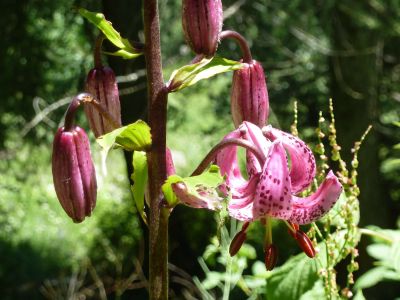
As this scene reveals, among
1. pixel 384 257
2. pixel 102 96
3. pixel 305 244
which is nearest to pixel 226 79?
pixel 384 257

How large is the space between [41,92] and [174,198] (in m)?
2.61

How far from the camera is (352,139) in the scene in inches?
140

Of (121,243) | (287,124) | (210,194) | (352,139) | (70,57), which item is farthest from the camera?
(121,243)

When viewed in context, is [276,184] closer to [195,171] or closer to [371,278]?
[195,171]

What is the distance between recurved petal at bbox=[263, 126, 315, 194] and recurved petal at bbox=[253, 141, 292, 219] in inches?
2.1

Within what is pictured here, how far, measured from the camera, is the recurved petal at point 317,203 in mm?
833

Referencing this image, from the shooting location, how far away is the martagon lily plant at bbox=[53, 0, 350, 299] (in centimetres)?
82

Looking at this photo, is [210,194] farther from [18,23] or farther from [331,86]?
[331,86]

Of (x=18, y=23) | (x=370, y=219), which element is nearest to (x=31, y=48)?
(x=18, y=23)

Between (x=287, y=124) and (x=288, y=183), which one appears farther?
(x=287, y=124)

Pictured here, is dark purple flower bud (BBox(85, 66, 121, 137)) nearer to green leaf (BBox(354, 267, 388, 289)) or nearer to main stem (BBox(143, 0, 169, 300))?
main stem (BBox(143, 0, 169, 300))

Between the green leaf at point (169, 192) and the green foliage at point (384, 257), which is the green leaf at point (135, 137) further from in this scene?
the green foliage at point (384, 257)

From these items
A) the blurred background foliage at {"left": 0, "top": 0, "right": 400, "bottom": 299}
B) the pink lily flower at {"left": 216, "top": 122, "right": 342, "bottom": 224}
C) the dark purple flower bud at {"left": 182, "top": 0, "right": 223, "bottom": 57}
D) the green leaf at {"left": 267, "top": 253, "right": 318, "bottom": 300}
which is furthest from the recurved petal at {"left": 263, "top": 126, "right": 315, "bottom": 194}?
the blurred background foliage at {"left": 0, "top": 0, "right": 400, "bottom": 299}

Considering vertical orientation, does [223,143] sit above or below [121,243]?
above
